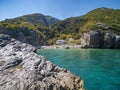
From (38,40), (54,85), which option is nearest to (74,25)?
(38,40)

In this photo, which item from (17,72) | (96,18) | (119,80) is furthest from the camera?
(96,18)

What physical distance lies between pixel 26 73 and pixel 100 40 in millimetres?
112106

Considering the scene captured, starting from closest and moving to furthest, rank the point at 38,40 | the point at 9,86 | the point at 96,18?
the point at 9,86, the point at 38,40, the point at 96,18

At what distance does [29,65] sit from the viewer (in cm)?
1855

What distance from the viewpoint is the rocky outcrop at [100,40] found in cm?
11831

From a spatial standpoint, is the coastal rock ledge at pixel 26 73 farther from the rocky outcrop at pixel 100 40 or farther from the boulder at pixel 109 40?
the boulder at pixel 109 40

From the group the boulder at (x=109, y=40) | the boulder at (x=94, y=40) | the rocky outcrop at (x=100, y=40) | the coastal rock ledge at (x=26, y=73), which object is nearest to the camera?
the coastal rock ledge at (x=26, y=73)

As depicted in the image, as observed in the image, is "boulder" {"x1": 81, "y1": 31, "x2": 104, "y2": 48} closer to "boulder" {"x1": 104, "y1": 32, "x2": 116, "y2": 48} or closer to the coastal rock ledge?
"boulder" {"x1": 104, "y1": 32, "x2": 116, "y2": 48}

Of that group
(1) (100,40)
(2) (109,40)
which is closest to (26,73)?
(2) (109,40)

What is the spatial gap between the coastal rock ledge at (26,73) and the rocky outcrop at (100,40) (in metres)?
101

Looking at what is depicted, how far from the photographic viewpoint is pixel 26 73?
17.0 m

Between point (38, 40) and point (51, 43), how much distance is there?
53.7ft

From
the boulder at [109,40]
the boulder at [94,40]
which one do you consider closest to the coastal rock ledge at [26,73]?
the boulder at [109,40]

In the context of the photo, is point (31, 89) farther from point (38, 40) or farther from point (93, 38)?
point (38, 40)
